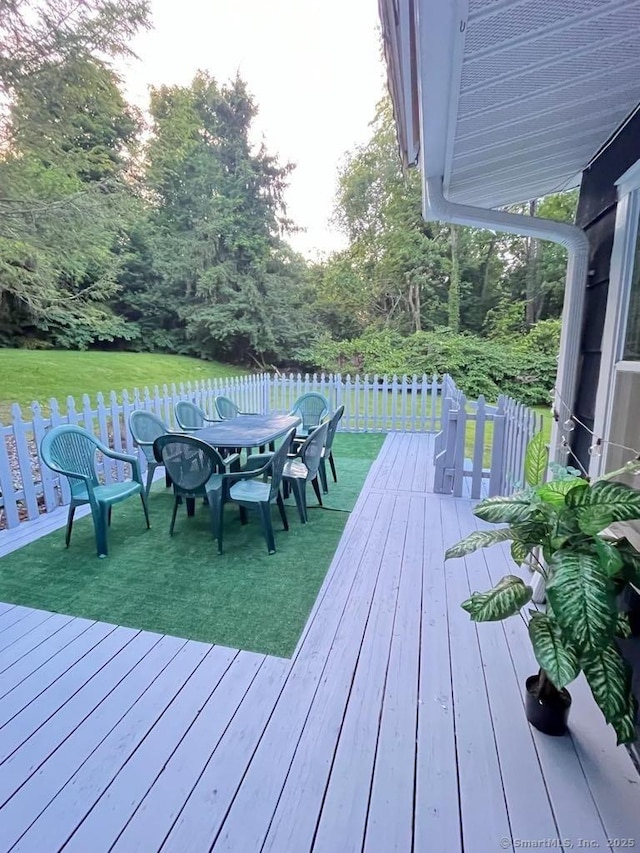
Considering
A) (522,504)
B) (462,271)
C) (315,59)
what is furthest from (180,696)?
(315,59)

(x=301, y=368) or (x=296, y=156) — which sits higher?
(x=296, y=156)

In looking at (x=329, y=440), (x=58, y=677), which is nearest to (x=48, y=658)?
(x=58, y=677)

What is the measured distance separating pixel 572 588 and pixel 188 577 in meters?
2.15

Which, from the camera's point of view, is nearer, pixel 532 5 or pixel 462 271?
pixel 532 5

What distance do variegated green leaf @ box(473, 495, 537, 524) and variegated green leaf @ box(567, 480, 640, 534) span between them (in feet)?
0.48

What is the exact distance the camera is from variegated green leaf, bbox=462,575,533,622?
134 centimetres

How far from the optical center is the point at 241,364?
50.8 ft

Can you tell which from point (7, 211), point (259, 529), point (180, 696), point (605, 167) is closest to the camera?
point (180, 696)

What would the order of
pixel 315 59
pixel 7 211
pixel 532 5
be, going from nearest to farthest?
pixel 532 5, pixel 7 211, pixel 315 59

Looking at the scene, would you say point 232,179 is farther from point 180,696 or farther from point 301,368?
point 180,696

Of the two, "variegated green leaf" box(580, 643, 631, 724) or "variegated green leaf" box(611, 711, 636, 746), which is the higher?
"variegated green leaf" box(580, 643, 631, 724)

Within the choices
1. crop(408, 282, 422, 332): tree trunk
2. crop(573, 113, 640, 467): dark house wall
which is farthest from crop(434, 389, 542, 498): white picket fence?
crop(408, 282, 422, 332): tree trunk

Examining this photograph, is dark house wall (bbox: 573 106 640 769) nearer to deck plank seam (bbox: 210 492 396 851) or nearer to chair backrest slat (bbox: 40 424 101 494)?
deck plank seam (bbox: 210 492 396 851)

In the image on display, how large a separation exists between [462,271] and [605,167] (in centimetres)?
1333
